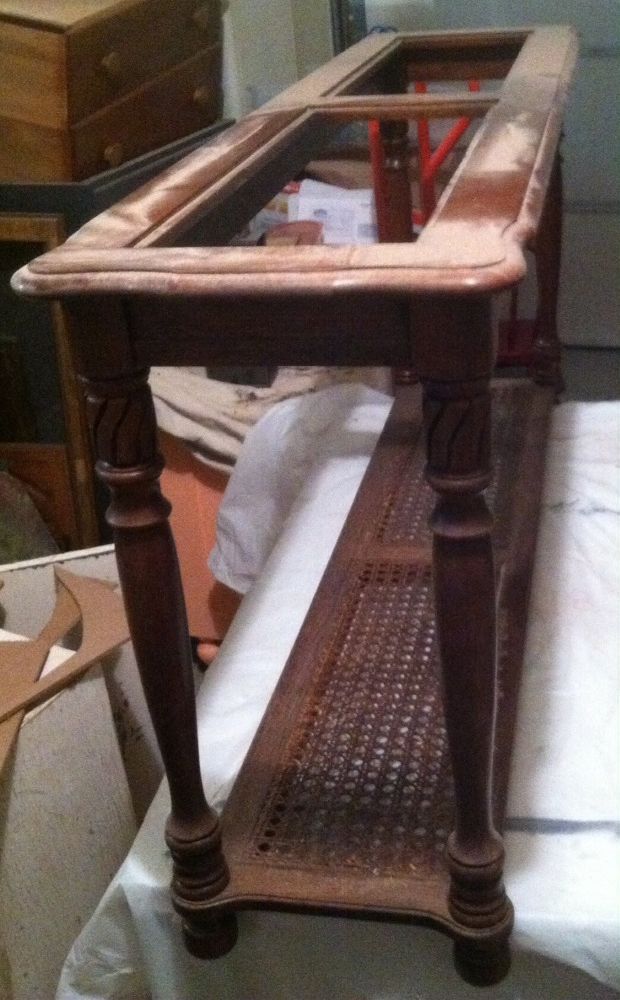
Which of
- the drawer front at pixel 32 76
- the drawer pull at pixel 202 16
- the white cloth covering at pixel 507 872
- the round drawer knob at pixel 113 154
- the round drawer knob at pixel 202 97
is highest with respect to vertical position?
the drawer pull at pixel 202 16

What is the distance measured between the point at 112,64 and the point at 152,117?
0.60 feet

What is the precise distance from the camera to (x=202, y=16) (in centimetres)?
191

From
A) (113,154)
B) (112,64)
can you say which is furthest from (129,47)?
(113,154)

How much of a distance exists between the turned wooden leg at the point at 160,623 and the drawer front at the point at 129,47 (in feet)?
3.44

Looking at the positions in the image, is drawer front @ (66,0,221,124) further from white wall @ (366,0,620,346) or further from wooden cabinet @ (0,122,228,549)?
white wall @ (366,0,620,346)

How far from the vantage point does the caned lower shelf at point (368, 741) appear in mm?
894

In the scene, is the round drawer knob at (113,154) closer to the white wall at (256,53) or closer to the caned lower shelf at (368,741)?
the white wall at (256,53)

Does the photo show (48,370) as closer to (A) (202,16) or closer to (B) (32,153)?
Result: (B) (32,153)

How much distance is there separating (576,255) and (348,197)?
106cm

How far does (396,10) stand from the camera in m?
2.60

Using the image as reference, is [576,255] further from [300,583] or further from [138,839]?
[138,839]

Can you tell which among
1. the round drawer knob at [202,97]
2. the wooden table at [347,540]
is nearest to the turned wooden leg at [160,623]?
the wooden table at [347,540]

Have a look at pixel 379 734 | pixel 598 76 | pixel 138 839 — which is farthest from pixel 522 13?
pixel 138 839

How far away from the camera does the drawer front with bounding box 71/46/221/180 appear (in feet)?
5.52
